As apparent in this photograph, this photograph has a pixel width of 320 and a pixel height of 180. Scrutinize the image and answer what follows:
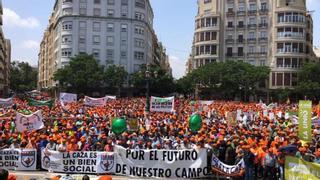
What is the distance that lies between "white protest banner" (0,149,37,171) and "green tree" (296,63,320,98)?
55115 mm

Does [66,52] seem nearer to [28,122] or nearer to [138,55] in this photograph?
[138,55]

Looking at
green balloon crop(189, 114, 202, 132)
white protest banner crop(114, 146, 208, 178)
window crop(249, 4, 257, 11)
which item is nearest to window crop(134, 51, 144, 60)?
window crop(249, 4, 257, 11)

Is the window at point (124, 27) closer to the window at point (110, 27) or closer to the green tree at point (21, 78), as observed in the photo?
the window at point (110, 27)

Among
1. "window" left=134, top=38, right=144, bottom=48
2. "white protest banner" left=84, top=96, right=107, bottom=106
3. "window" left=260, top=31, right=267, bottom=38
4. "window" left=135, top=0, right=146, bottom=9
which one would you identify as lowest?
"white protest banner" left=84, top=96, right=107, bottom=106

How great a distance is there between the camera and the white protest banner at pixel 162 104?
91.5ft

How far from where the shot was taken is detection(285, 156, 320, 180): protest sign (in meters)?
10.6

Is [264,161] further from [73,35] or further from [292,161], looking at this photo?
[73,35]

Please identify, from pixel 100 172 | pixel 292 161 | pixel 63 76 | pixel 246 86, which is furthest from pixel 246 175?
pixel 63 76

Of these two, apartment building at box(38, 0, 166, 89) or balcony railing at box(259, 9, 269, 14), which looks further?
apartment building at box(38, 0, 166, 89)

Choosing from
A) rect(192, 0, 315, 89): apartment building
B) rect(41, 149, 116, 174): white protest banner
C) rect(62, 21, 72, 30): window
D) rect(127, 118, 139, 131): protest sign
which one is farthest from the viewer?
rect(62, 21, 72, 30): window

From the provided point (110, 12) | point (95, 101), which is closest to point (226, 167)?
point (95, 101)

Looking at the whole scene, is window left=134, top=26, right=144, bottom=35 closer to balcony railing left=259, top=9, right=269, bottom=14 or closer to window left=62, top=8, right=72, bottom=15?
window left=62, top=8, right=72, bottom=15

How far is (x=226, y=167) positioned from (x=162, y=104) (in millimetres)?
13741

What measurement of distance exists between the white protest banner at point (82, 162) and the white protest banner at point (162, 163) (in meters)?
0.31
